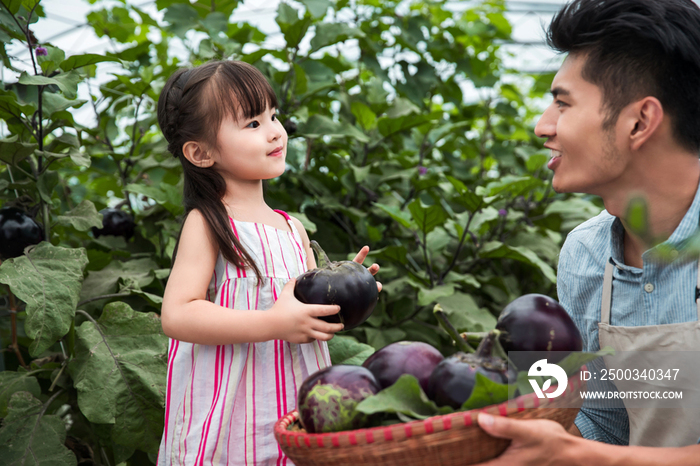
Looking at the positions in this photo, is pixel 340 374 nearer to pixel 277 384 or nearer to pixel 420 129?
pixel 277 384

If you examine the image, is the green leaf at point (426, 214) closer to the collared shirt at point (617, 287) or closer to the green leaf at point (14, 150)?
the collared shirt at point (617, 287)

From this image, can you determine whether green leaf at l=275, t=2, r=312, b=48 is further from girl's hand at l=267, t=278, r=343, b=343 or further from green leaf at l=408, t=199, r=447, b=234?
girl's hand at l=267, t=278, r=343, b=343

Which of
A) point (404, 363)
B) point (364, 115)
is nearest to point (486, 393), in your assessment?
point (404, 363)

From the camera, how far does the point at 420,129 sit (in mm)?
2686

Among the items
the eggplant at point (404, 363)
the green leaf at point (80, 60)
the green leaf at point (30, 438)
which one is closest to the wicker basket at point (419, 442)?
the eggplant at point (404, 363)

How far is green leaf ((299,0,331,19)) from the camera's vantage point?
224 centimetres

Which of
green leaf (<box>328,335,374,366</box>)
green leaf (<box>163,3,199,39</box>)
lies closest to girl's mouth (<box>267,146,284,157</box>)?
green leaf (<box>328,335,374,366</box>)

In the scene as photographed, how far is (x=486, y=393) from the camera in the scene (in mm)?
844

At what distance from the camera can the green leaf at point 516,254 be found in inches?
85.9

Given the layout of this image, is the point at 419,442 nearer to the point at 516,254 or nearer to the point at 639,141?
the point at 639,141

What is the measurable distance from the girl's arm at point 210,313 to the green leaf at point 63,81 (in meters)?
0.60

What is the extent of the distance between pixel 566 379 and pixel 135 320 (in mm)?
1181

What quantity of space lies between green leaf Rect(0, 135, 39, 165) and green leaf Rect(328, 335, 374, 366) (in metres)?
0.96

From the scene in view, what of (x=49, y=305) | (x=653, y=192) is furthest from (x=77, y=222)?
(x=653, y=192)
